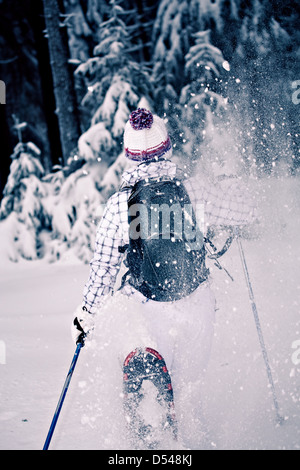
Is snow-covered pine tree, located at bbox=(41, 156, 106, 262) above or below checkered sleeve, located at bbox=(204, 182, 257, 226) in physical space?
above

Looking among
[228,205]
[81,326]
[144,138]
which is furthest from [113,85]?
[81,326]

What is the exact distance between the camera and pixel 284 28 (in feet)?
35.9

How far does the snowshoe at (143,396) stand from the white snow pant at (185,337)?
5.7 inches

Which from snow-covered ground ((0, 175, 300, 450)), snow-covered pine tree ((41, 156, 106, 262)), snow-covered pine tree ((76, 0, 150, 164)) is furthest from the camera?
snow-covered pine tree ((41, 156, 106, 262))

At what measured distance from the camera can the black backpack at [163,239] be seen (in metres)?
2.47

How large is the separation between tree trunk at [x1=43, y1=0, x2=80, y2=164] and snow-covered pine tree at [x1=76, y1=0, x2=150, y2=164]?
104 centimetres

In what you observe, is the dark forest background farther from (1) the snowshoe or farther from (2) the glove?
(1) the snowshoe

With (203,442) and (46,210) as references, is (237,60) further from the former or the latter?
(203,442)

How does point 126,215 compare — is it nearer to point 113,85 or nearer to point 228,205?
point 228,205

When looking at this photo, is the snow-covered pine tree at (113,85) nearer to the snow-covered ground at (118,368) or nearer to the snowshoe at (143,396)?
the snow-covered ground at (118,368)

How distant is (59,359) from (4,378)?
672mm

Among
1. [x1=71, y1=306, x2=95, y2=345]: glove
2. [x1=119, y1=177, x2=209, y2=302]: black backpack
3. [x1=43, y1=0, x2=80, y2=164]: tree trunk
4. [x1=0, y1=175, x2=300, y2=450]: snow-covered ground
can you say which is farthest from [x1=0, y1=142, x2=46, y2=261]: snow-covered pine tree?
[x1=119, y1=177, x2=209, y2=302]: black backpack

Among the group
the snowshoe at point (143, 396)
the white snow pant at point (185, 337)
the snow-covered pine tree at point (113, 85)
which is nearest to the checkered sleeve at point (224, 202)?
the white snow pant at point (185, 337)

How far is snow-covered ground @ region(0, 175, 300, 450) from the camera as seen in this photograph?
306 cm
